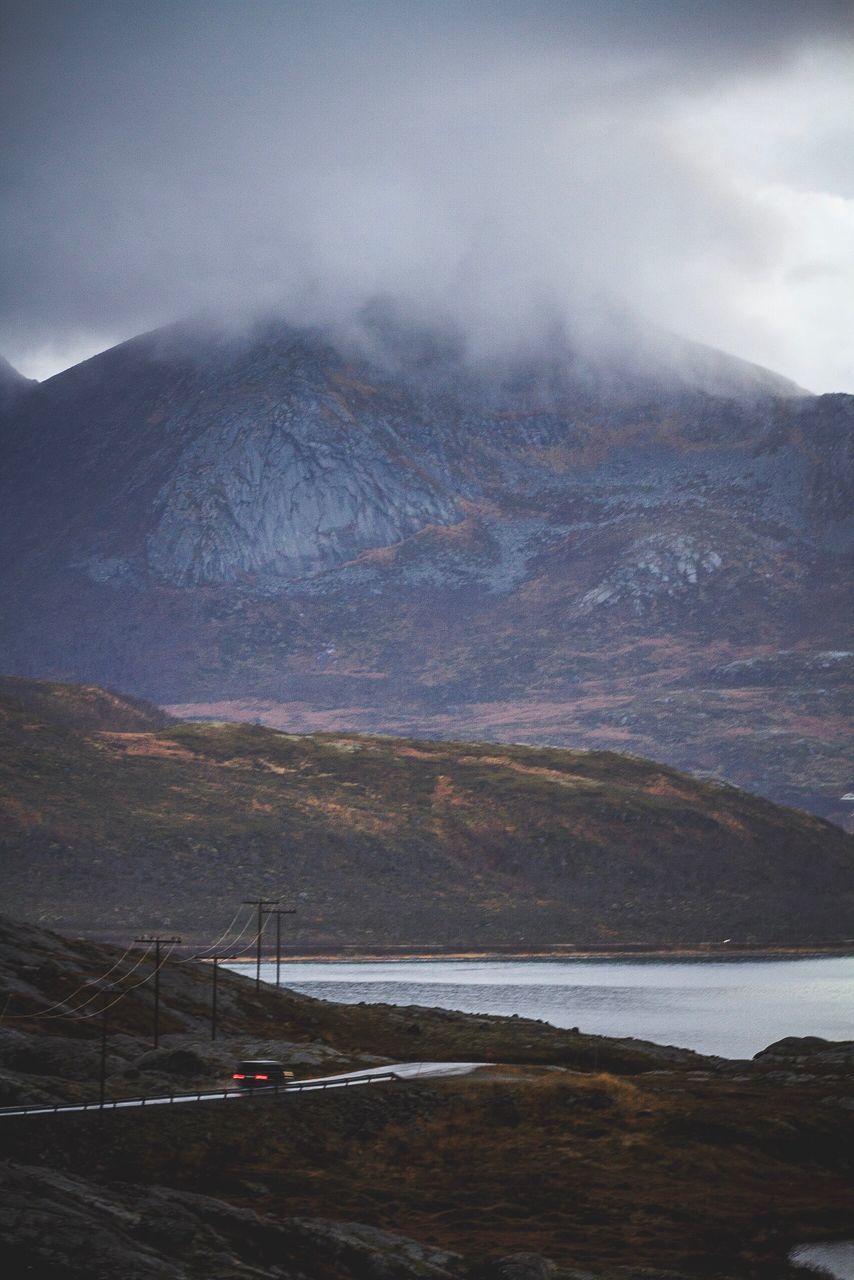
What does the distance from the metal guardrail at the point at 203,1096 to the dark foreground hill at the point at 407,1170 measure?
1.26 meters

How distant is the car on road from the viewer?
84312mm

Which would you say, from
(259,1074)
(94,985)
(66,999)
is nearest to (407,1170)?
(259,1074)

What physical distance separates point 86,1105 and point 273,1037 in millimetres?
37754

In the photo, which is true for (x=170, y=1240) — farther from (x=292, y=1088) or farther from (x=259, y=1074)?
(x=259, y=1074)

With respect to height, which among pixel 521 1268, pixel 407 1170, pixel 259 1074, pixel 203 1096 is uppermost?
pixel 259 1074

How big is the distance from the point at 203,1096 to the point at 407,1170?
31.9 ft

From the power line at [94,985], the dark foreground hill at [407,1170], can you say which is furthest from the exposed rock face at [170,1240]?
the power line at [94,985]

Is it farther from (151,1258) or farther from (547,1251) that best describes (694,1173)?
(151,1258)

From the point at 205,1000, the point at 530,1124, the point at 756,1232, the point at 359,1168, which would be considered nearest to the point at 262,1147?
the point at 359,1168

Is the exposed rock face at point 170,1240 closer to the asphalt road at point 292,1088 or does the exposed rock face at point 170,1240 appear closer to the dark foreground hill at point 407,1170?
the dark foreground hill at point 407,1170

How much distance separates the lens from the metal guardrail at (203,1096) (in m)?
73.5

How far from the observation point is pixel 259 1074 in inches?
3356

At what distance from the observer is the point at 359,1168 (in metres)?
75.8

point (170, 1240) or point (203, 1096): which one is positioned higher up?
point (203, 1096)
